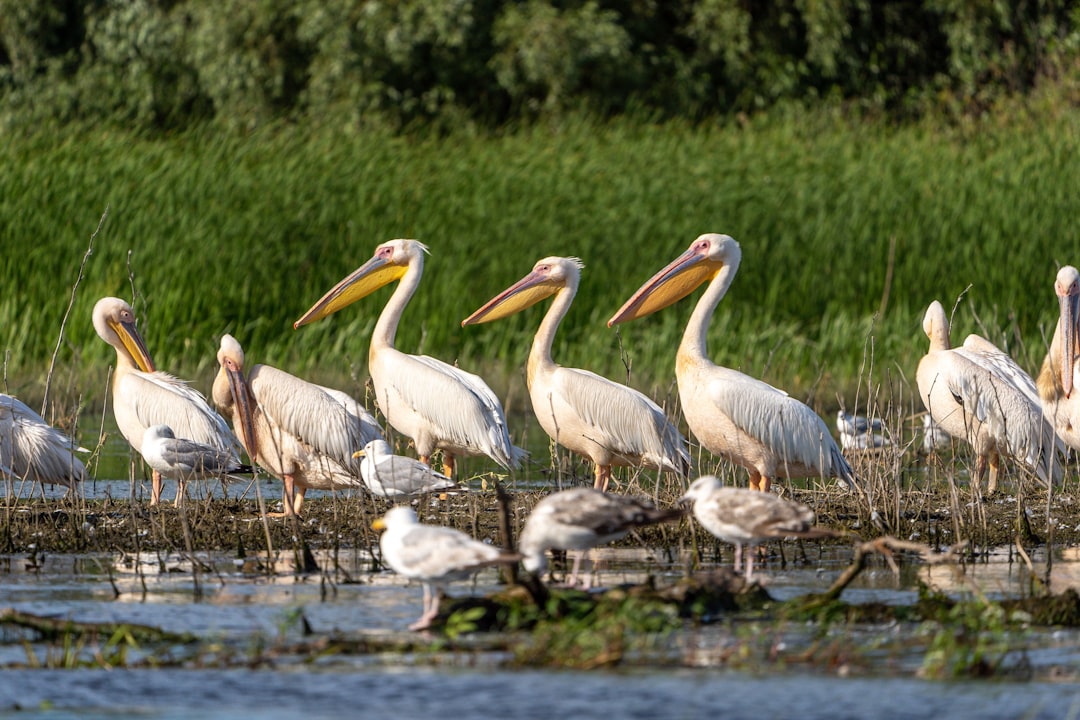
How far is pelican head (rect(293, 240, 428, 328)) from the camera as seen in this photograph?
9336 mm

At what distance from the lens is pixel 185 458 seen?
24.1 ft

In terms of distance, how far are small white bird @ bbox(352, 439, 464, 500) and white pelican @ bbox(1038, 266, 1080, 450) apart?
2981 millimetres

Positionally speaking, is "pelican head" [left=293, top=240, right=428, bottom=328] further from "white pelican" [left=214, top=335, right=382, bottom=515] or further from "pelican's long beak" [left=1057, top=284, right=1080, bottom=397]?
"pelican's long beak" [left=1057, top=284, right=1080, bottom=397]

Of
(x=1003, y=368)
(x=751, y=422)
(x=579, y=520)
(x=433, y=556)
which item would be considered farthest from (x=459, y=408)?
(x=433, y=556)

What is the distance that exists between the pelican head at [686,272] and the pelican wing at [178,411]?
6.37 ft

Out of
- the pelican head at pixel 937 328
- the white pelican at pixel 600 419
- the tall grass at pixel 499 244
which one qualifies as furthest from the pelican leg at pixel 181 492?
the tall grass at pixel 499 244

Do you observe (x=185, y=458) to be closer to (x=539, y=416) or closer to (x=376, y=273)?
(x=539, y=416)

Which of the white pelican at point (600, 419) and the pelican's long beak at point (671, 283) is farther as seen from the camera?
the pelican's long beak at point (671, 283)

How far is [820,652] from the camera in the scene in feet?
14.8

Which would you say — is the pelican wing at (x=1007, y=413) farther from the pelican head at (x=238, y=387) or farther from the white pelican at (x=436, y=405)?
the pelican head at (x=238, y=387)

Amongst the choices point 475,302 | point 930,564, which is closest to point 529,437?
point 475,302

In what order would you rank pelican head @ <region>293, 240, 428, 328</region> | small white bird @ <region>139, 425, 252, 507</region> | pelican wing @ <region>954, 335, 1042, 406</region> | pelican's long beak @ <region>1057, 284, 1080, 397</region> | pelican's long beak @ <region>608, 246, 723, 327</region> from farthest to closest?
1. pelican head @ <region>293, 240, 428, 328</region>
2. pelican wing @ <region>954, 335, 1042, 406</region>
3. pelican's long beak @ <region>608, 246, 723, 327</region>
4. pelican's long beak @ <region>1057, 284, 1080, 397</region>
5. small white bird @ <region>139, 425, 252, 507</region>

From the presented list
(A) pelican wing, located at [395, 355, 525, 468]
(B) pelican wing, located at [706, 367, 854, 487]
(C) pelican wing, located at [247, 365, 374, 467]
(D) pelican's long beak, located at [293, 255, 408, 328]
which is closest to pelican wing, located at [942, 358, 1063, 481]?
(B) pelican wing, located at [706, 367, 854, 487]

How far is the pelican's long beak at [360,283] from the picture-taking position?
9.40 metres
